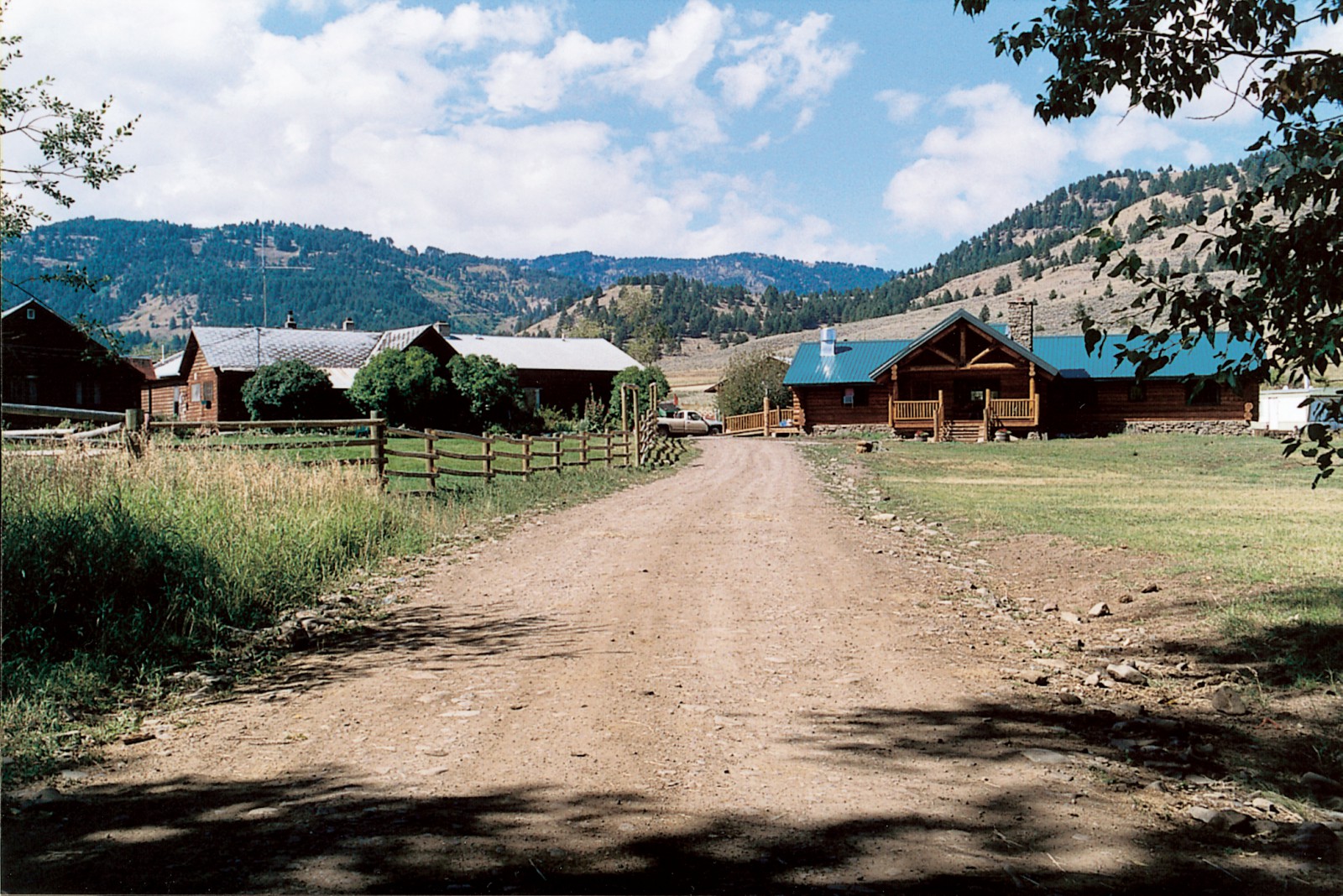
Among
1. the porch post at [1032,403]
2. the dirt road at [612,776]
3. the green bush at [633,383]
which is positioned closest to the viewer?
the dirt road at [612,776]

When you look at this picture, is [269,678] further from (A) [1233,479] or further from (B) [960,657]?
(A) [1233,479]

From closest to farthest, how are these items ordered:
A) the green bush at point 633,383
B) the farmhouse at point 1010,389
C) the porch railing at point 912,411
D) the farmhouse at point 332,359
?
the farmhouse at point 332,359, the farmhouse at point 1010,389, the porch railing at point 912,411, the green bush at point 633,383

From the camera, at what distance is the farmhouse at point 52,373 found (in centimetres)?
2245

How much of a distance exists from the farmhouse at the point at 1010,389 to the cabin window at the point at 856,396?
0.15 ft

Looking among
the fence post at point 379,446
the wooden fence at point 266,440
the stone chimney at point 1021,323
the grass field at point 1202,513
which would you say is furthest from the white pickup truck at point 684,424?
the fence post at point 379,446

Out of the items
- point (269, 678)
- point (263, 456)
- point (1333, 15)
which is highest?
point (1333, 15)

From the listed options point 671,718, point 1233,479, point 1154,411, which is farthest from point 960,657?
point 1154,411

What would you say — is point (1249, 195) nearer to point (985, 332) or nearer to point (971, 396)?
point (985, 332)

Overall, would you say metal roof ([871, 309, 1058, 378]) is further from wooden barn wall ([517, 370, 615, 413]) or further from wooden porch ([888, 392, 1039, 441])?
wooden barn wall ([517, 370, 615, 413])

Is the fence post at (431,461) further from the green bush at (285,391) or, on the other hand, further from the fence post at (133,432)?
the green bush at (285,391)

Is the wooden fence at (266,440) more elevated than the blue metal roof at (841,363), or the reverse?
the blue metal roof at (841,363)

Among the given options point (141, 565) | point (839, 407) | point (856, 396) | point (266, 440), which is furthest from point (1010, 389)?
point (141, 565)

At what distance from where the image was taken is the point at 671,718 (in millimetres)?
5258

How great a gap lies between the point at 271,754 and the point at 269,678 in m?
1.69
